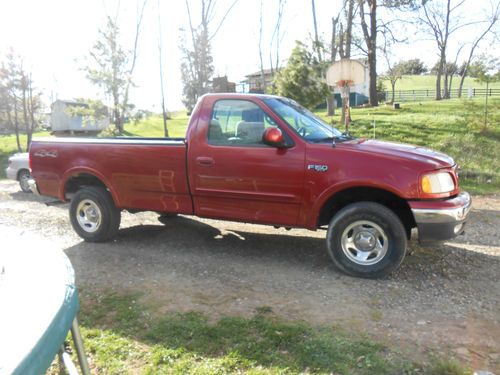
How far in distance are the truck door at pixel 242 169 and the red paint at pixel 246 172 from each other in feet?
0.04

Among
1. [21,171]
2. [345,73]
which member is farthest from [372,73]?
[21,171]

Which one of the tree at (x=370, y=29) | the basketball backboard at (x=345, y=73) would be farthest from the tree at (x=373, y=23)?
Answer: the basketball backboard at (x=345, y=73)

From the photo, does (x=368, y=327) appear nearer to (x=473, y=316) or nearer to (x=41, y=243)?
(x=473, y=316)

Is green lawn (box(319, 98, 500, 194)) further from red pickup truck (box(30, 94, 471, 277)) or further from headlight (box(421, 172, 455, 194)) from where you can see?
red pickup truck (box(30, 94, 471, 277))

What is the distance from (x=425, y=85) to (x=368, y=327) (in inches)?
2759

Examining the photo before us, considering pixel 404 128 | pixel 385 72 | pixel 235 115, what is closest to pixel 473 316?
pixel 235 115

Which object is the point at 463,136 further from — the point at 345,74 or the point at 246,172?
the point at 246,172

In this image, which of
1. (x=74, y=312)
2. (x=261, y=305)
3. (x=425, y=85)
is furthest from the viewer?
(x=425, y=85)

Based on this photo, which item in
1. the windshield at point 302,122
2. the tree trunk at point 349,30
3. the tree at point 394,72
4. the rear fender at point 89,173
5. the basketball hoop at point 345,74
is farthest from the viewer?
the tree at point 394,72

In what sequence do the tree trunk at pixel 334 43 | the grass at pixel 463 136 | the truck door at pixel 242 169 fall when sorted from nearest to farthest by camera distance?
the truck door at pixel 242 169 < the grass at pixel 463 136 < the tree trunk at pixel 334 43

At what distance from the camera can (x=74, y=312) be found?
4.86 ft

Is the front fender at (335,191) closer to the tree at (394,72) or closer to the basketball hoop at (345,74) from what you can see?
the basketball hoop at (345,74)

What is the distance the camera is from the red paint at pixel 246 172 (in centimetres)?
422

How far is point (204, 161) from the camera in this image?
195 inches
